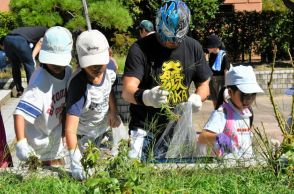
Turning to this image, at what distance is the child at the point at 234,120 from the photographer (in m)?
3.65

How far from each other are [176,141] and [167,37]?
0.64 meters

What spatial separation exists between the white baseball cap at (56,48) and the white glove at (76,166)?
24.2 inches

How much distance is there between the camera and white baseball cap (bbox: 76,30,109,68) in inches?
136

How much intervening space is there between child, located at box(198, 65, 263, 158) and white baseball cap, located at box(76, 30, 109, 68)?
78 cm

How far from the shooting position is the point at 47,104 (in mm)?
3674

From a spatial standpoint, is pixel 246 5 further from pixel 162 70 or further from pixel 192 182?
pixel 192 182

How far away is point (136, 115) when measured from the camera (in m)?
3.93

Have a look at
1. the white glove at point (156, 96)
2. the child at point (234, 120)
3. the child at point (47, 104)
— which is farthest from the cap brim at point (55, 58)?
the child at point (234, 120)

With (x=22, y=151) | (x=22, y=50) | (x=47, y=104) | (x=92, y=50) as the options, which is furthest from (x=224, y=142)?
(x=22, y=50)

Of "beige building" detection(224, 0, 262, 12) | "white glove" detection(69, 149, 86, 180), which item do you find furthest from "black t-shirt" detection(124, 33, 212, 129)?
"beige building" detection(224, 0, 262, 12)

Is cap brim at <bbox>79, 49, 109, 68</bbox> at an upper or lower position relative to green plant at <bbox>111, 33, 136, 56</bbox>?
upper

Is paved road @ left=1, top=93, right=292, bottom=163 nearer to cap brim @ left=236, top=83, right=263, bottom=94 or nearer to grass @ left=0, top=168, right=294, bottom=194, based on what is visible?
cap brim @ left=236, top=83, right=263, bottom=94

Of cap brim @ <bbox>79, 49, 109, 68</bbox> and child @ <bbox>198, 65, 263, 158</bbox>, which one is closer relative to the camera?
cap brim @ <bbox>79, 49, 109, 68</bbox>

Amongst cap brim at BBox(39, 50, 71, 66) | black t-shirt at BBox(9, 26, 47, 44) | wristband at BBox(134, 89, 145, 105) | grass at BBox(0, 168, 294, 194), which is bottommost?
black t-shirt at BBox(9, 26, 47, 44)
